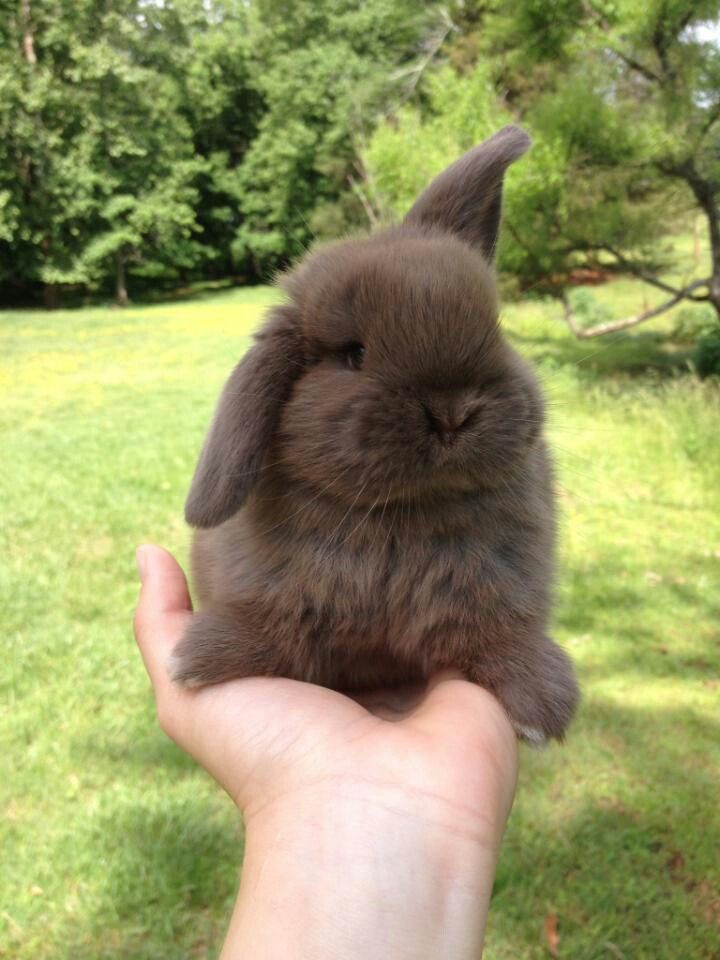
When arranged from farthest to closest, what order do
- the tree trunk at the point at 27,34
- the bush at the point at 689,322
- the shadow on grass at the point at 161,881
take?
the tree trunk at the point at 27,34, the bush at the point at 689,322, the shadow on grass at the point at 161,881

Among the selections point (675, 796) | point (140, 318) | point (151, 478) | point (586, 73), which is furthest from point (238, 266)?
point (675, 796)

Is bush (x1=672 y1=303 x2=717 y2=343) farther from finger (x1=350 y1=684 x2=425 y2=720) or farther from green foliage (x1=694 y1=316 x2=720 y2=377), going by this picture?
finger (x1=350 y1=684 x2=425 y2=720)

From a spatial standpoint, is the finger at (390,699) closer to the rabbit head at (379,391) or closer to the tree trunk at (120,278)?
the rabbit head at (379,391)

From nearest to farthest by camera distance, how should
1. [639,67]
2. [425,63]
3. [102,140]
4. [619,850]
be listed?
[619,850] → [639,67] → [425,63] → [102,140]

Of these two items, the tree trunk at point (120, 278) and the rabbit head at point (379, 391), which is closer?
the rabbit head at point (379, 391)

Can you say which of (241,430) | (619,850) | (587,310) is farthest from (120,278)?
(241,430)

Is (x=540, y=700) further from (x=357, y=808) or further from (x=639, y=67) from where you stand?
(x=639, y=67)

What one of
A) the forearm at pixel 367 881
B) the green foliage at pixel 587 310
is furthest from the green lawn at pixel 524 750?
the green foliage at pixel 587 310
